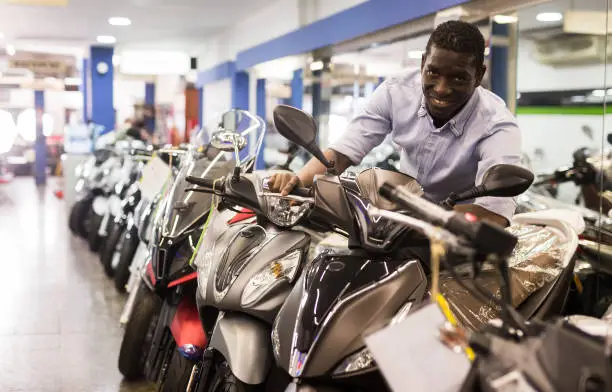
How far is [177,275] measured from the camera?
285 cm

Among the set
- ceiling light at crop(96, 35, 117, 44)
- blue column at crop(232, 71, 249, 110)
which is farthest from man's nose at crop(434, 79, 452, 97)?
ceiling light at crop(96, 35, 117, 44)

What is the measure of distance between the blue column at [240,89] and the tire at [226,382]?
9.48m

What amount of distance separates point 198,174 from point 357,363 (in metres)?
1.74

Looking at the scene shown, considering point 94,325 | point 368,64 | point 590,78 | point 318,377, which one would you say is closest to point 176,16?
point 368,64

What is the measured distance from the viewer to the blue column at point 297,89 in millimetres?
8328

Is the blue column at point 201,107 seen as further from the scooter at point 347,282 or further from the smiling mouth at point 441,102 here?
the scooter at point 347,282

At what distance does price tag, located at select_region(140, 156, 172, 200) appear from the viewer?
155 inches

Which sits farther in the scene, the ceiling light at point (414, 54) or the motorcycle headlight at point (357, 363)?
the ceiling light at point (414, 54)

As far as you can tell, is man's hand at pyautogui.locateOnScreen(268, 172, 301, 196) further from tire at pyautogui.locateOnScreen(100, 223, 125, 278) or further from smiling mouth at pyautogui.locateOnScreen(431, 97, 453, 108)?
tire at pyautogui.locateOnScreen(100, 223, 125, 278)

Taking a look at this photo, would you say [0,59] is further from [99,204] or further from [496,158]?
[496,158]

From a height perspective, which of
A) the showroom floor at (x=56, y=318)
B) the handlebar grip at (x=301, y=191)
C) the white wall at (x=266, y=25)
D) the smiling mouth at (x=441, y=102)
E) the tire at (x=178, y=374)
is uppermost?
the white wall at (x=266, y=25)

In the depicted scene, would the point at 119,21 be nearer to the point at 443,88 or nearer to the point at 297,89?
the point at 297,89

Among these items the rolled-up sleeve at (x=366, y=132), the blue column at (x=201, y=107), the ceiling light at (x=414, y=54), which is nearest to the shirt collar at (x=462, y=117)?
the rolled-up sleeve at (x=366, y=132)

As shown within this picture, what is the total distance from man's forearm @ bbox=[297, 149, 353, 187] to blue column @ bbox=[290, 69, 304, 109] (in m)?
5.91
